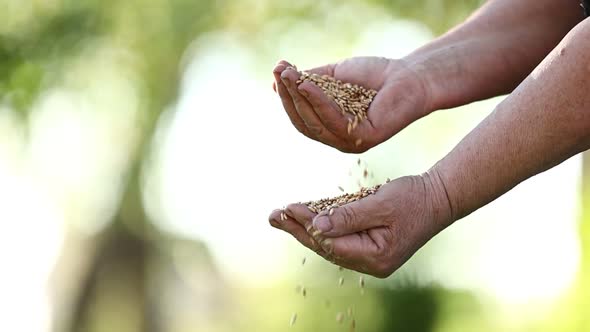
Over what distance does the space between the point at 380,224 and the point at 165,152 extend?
10917 mm

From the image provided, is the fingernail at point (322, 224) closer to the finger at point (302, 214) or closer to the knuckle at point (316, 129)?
the finger at point (302, 214)

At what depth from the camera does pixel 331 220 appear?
193 cm

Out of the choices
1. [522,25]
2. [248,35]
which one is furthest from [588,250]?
[248,35]

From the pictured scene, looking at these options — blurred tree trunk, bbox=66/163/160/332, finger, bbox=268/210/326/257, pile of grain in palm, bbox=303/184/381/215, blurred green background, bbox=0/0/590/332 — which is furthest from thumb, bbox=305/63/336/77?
blurred tree trunk, bbox=66/163/160/332

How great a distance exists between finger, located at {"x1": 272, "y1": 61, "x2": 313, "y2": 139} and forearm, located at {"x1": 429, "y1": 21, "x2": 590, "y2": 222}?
0.44 meters

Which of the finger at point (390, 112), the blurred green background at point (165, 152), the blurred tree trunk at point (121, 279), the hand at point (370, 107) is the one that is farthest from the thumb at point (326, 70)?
the blurred tree trunk at point (121, 279)

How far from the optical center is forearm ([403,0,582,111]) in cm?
246

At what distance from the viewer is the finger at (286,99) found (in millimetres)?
2262

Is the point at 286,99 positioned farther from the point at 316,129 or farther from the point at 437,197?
the point at 437,197

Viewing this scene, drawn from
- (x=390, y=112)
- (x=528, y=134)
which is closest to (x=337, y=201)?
(x=390, y=112)

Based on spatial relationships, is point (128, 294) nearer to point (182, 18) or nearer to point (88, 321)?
point (88, 321)

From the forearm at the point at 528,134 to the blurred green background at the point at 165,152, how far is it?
6575 mm

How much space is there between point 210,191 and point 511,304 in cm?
617

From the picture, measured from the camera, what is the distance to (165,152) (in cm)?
1274
